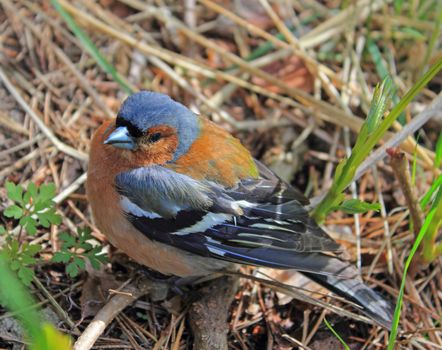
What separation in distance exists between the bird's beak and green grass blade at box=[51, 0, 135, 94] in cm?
106

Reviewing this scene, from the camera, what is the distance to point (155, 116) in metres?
3.21

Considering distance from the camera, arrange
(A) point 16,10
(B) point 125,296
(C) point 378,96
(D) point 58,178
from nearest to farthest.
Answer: (C) point 378,96, (B) point 125,296, (D) point 58,178, (A) point 16,10

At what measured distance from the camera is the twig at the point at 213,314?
10.3ft

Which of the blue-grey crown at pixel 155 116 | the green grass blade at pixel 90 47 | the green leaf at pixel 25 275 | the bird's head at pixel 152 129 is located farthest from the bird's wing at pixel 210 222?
the green grass blade at pixel 90 47

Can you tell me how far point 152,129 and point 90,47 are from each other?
1175mm

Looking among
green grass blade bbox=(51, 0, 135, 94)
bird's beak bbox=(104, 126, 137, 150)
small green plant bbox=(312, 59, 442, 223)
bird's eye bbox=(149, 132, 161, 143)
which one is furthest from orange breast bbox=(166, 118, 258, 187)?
green grass blade bbox=(51, 0, 135, 94)

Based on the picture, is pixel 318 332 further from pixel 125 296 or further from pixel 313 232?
pixel 125 296

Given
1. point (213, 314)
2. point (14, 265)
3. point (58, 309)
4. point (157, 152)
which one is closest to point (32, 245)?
point (14, 265)

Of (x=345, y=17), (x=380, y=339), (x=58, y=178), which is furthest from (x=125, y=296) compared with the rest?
(x=345, y=17)

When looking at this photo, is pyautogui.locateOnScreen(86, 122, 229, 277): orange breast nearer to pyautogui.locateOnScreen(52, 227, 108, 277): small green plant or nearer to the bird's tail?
pyautogui.locateOnScreen(52, 227, 108, 277): small green plant

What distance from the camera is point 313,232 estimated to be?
3.36 m

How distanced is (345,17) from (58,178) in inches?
106

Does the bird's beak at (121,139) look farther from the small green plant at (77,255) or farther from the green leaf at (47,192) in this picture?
the small green plant at (77,255)

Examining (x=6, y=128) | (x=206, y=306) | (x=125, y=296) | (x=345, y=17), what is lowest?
(x=206, y=306)
